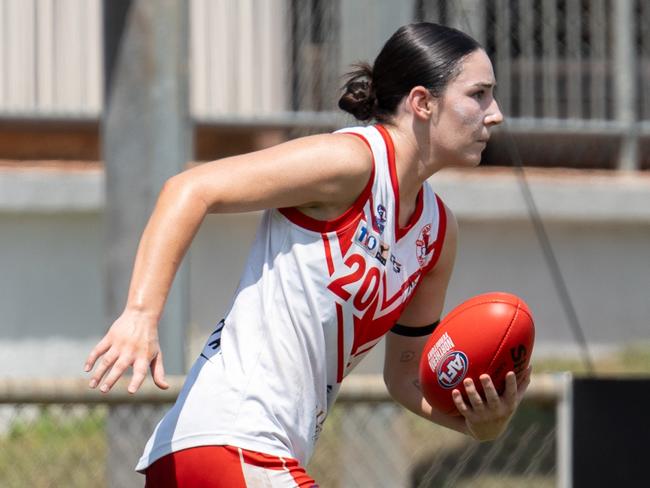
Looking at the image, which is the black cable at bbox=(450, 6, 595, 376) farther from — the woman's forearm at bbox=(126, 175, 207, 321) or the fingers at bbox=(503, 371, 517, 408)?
the woman's forearm at bbox=(126, 175, 207, 321)

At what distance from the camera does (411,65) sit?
124 inches

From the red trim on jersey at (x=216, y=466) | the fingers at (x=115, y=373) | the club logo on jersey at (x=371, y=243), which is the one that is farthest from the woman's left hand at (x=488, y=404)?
the fingers at (x=115, y=373)

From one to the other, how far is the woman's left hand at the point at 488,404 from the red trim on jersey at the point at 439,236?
0.31 m

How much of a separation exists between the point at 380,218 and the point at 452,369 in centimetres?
46

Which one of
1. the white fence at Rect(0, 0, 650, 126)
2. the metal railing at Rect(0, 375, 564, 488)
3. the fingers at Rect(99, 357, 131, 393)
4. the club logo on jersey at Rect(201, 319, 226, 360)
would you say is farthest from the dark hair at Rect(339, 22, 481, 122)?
the white fence at Rect(0, 0, 650, 126)

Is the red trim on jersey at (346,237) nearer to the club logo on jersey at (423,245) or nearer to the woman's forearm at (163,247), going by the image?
the club logo on jersey at (423,245)

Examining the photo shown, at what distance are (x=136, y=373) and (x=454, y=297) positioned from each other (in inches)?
202

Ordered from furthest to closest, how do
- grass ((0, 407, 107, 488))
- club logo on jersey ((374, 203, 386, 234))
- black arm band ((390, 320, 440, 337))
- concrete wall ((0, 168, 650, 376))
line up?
concrete wall ((0, 168, 650, 376))
grass ((0, 407, 107, 488))
black arm band ((390, 320, 440, 337))
club logo on jersey ((374, 203, 386, 234))

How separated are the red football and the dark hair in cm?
54

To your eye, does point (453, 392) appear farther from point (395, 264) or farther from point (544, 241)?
point (544, 241)

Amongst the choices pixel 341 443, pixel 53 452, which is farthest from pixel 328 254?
pixel 53 452

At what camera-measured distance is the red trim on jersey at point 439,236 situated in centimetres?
329

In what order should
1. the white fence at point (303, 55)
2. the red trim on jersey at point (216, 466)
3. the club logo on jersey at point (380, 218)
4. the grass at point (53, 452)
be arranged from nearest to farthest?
the red trim on jersey at point (216, 466)
the club logo on jersey at point (380, 218)
the grass at point (53, 452)
the white fence at point (303, 55)

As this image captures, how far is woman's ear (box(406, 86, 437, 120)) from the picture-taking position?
313 centimetres
